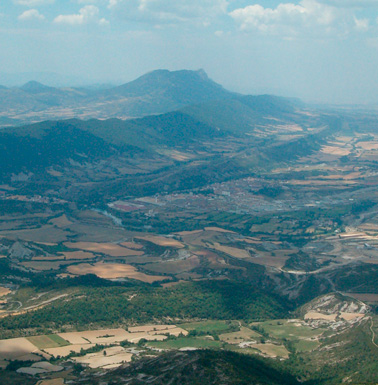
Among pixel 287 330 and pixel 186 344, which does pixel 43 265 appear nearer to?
pixel 186 344

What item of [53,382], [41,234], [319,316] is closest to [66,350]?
[53,382]

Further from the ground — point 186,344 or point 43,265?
point 186,344

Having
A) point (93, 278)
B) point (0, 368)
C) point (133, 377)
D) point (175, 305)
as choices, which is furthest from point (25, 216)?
point (133, 377)

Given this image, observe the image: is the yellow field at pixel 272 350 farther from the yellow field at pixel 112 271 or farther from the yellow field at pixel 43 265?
the yellow field at pixel 43 265

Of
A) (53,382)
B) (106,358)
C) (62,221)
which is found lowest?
(62,221)

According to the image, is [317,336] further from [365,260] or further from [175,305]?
[365,260]

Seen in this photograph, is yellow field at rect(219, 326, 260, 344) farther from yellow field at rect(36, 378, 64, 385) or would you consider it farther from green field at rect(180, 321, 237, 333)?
yellow field at rect(36, 378, 64, 385)

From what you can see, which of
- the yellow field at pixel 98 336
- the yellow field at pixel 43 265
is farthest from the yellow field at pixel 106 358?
the yellow field at pixel 43 265

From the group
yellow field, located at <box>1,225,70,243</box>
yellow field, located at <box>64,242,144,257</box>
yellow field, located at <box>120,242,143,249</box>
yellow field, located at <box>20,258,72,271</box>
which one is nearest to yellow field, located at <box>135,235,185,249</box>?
yellow field, located at <box>120,242,143,249</box>
